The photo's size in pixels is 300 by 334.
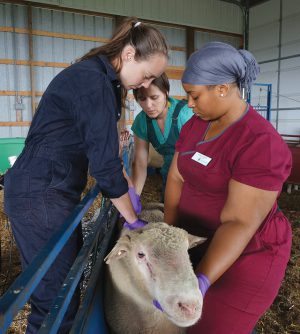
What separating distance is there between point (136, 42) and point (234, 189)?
31.9 inches

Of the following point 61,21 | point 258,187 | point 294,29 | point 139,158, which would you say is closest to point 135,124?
point 139,158

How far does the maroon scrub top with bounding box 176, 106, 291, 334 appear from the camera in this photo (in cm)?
135

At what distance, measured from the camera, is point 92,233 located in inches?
62.5

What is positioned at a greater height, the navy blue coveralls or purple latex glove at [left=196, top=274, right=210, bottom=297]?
the navy blue coveralls

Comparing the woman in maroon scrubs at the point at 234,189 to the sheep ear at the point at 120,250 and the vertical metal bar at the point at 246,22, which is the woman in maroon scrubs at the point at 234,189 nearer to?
the sheep ear at the point at 120,250

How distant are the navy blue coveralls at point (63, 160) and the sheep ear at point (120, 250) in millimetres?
246

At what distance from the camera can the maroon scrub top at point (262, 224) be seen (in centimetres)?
135

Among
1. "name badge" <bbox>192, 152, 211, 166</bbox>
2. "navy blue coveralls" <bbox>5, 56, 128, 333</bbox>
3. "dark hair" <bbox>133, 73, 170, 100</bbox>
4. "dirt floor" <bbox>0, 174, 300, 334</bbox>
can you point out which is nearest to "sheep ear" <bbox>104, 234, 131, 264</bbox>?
"navy blue coveralls" <bbox>5, 56, 128, 333</bbox>

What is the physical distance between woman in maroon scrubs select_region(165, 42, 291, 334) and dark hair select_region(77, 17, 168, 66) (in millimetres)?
191

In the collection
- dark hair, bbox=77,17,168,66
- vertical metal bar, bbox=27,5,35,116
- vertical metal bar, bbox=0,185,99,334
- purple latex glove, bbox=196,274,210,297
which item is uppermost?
vertical metal bar, bbox=27,5,35,116

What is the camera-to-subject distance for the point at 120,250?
1582 millimetres

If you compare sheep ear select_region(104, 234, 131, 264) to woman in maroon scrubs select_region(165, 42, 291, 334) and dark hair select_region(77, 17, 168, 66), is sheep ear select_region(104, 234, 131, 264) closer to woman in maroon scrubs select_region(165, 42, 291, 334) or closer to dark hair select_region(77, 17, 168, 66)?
woman in maroon scrubs select_region(165, 42, 291, 334)

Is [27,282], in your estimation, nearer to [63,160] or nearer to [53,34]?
[63,160]

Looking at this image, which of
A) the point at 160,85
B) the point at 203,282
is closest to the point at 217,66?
the point at 203,282
